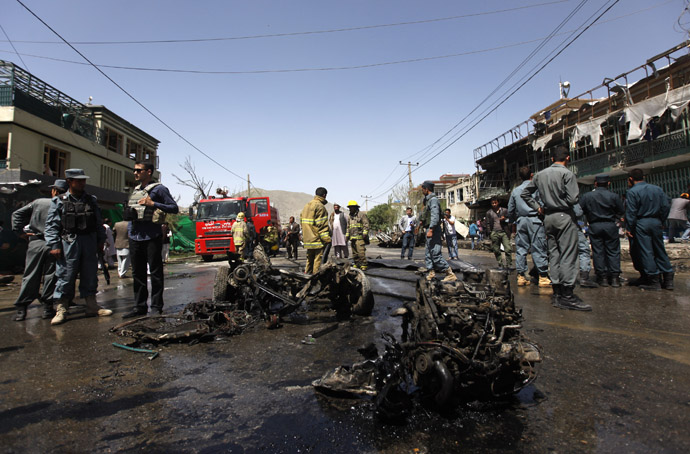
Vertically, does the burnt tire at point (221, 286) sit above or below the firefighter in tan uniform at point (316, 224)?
below

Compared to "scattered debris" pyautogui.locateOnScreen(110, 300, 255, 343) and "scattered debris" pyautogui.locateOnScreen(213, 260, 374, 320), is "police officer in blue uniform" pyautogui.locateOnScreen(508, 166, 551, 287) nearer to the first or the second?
"scattered debris" pyautogui.locateOnScreen(213, 260, 374, 320)

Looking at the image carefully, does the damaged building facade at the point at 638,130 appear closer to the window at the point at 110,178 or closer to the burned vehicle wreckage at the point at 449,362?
the burned vehicle wreckage at the point at 449,362

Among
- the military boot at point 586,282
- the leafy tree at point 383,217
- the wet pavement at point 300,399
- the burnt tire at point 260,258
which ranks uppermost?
the leafy tree at point 383,217

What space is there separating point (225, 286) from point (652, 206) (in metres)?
6.42

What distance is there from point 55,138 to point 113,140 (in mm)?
9281

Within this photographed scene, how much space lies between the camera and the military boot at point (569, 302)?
4176mm

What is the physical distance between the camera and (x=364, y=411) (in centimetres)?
195

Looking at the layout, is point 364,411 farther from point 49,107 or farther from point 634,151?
point 49,107

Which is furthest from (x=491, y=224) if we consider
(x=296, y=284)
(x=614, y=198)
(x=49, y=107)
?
(x=49, y=107)

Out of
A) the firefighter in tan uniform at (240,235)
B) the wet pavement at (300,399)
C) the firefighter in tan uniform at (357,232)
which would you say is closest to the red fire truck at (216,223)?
the firefighter in tan uniform at (240,235)

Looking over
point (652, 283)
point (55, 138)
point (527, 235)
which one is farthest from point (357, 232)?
point (55, 138)

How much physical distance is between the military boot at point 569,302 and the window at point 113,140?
30.6 meters

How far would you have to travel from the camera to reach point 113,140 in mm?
27766

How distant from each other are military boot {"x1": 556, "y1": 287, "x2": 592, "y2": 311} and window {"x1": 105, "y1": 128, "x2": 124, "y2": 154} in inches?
1204
